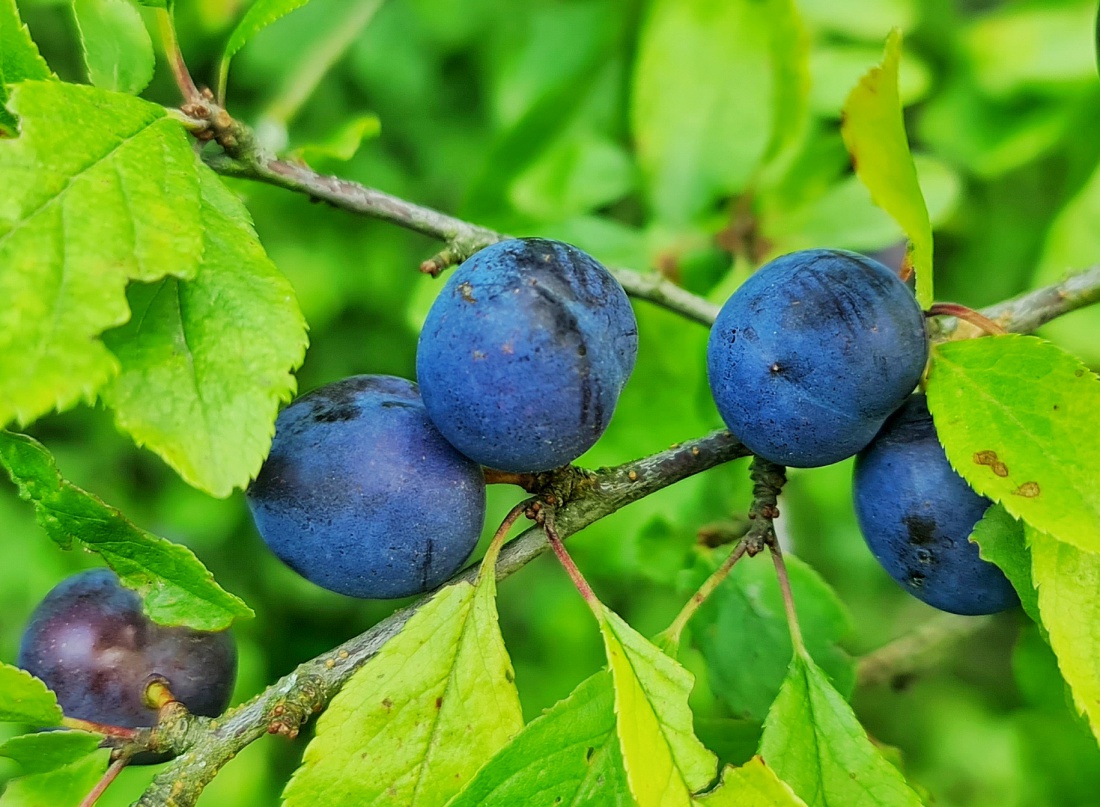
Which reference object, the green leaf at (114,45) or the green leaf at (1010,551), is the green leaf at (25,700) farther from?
the green leaf at (1010,551)

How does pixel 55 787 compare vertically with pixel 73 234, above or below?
below

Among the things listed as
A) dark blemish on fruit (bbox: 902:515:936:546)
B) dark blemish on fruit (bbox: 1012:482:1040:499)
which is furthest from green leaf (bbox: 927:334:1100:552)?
dark blemish on fruit (bbox: 902:515:936:546)

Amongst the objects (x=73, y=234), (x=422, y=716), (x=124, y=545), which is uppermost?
(x=73, y=234)

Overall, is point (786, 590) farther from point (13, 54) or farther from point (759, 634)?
point (13, 54)

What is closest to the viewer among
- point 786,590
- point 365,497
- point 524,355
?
point 524,355

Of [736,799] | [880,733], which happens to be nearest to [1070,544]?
[736,799]

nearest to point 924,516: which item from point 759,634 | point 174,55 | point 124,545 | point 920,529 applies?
point 920,529

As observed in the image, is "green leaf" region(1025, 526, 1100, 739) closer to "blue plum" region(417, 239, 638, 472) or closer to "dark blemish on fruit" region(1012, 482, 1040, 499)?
"dark blemish on fruit" region(1012, 482, 1040, 499)
